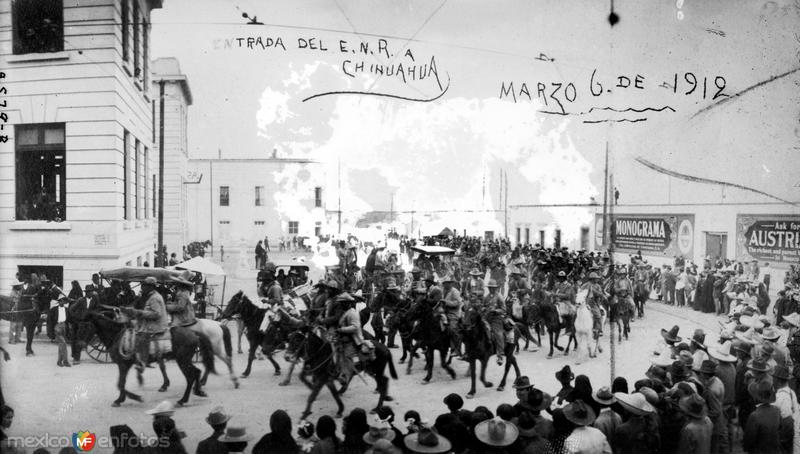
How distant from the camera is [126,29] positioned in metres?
7.52

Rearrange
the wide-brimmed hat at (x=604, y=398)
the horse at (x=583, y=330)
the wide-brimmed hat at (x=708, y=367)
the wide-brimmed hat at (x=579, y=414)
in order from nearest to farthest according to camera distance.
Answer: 1. the wide-brimmed hat at (x=579, y=414)
2. the wide-brimmed hat at (x=604, y=398)
3. the wide-brimmed hat at (x=708, y=367)
4. the horse at (x=583, y=330)

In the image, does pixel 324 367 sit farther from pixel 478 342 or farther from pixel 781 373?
pixel 781 373

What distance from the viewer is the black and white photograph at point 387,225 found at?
6711mm

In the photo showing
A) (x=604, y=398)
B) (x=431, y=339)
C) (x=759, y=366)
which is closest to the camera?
(x=604, y=398)

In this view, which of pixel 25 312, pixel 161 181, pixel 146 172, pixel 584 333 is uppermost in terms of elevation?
pixel 146 172

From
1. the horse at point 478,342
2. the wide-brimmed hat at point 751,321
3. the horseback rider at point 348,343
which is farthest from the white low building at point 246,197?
the wide-brimmed hat at point 751,321

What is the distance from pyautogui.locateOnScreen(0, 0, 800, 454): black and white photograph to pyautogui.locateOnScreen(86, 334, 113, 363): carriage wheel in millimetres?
36

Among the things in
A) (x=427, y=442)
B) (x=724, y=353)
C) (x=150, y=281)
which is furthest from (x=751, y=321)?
(x=150, y=281)

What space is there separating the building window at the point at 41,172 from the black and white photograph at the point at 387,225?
0.10 feet

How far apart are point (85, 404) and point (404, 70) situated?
674 cm

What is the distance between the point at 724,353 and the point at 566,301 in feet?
11.0

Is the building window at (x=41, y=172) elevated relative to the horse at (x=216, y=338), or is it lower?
elevated

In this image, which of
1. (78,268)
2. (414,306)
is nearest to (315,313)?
(414,306)

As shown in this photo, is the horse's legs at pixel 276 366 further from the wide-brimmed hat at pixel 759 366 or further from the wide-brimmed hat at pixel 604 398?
the wide-brimmed hat at pixel 759 366
